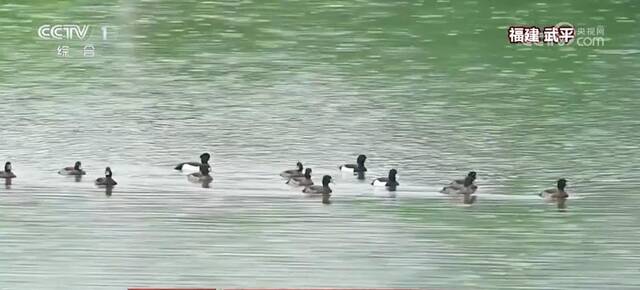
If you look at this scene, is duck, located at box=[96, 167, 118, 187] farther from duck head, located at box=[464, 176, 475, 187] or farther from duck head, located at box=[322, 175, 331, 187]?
duck head, located at box=[464, 176, 475, 187]

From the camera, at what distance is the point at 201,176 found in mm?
4270

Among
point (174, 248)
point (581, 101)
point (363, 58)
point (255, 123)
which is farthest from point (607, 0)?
point (174, 248)

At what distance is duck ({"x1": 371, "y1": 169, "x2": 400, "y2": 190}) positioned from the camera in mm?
4277

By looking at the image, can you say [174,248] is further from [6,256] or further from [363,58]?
[363,58]

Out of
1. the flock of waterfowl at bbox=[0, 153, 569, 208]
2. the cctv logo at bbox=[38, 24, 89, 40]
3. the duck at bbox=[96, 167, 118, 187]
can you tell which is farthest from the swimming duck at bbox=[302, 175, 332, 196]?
the cctv logo at bbox=[38, 24, 89, 40]

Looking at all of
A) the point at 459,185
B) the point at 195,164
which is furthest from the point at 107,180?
the point at 459,185

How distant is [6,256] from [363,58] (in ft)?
3.48

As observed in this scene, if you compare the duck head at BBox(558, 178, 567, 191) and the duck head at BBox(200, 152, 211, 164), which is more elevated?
the duck head at BBox(200, 152, 211, 164)

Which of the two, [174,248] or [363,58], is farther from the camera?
[363,58]

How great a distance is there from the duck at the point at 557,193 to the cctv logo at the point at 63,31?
1231mm

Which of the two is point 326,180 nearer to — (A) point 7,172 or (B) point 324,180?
(B) point 324,180

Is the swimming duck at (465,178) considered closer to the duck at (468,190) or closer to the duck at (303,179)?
the duck at (468,190)

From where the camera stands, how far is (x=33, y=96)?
173 inches

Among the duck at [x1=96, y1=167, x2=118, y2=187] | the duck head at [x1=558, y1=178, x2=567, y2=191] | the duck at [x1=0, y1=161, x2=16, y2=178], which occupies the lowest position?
the duck head at [x1=558, y1=178, x2=567, y2=191]
